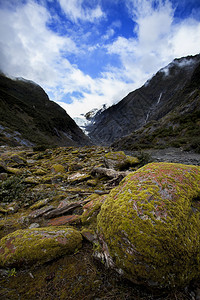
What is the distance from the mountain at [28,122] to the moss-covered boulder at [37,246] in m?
32.8

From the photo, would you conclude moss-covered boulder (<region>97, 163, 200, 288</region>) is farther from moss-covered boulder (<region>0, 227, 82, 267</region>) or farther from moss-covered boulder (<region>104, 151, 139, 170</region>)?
moss-covered boulder (<region>104, 151, 139, 170</region>)

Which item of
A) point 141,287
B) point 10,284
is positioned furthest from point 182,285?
point 10,284

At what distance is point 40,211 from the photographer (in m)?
4.21

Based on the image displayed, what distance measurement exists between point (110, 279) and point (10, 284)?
5.34ft

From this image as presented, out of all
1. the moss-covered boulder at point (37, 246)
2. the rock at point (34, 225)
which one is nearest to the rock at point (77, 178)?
the rock at point (34, 225)

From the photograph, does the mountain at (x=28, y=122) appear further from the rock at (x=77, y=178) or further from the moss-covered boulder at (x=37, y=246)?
the moss-covered boulder at (x=37, y=246)

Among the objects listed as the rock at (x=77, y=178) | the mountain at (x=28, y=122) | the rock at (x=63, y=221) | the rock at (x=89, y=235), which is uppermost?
the mountain at (x=28, y=122)

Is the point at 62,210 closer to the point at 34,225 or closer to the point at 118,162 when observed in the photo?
the point at 34,225

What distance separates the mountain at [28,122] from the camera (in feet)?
117

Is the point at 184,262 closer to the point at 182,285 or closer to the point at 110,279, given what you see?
the point at 182,285

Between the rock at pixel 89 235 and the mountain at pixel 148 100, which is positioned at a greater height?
the mountain at pixel 148 100

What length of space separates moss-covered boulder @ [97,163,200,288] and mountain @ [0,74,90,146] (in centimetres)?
3442

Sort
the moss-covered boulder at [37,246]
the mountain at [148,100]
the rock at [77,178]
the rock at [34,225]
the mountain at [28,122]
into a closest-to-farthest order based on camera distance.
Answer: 1. the moss-covered boulder at [37,246]
2. the rock at [34,225]
3. the rock at [77,178]
4. the mountain at [28,122]
5. the mountain at [148,100]

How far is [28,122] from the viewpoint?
54.2 m
